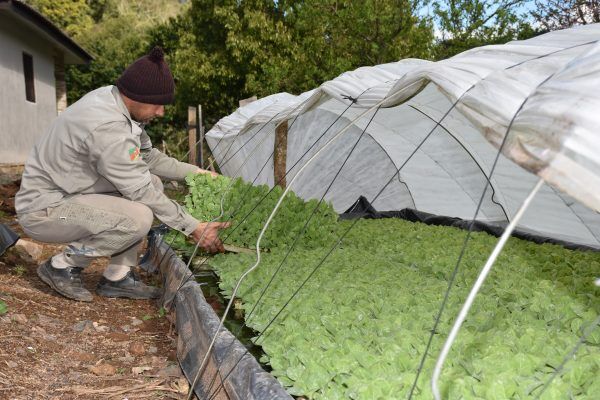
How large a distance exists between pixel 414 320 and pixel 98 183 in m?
2.40

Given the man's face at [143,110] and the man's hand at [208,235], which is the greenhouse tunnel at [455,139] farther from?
the man's face at [143,110]

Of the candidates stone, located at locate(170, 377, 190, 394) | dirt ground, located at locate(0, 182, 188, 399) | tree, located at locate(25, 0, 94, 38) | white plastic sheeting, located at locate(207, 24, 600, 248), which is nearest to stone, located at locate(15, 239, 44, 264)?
A: dirt ground, located at locate(0, 182, 188, 399)

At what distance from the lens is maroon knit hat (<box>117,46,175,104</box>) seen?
3.78 m

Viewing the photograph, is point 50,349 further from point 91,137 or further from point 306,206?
point 306,206

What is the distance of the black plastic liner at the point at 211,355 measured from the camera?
2338 millimetres

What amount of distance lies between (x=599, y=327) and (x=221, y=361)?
5.98 feet

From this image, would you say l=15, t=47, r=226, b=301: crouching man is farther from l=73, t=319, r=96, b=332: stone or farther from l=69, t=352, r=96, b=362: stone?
l=69, t=352, r=96, b=362: stone

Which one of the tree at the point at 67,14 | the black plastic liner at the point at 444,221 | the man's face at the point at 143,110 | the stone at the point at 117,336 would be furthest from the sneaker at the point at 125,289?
the tree at the point at 67,14

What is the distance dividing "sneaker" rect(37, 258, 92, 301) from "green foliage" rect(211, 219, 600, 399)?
1014 mm

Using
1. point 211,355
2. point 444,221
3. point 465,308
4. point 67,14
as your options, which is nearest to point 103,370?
point 211,355

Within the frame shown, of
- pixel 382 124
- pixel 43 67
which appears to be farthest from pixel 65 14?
pixel 382 124

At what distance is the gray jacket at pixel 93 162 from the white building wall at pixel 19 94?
24.8ft

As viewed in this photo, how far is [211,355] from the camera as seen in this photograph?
2844 millimetres

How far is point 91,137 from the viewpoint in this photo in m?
3.66
